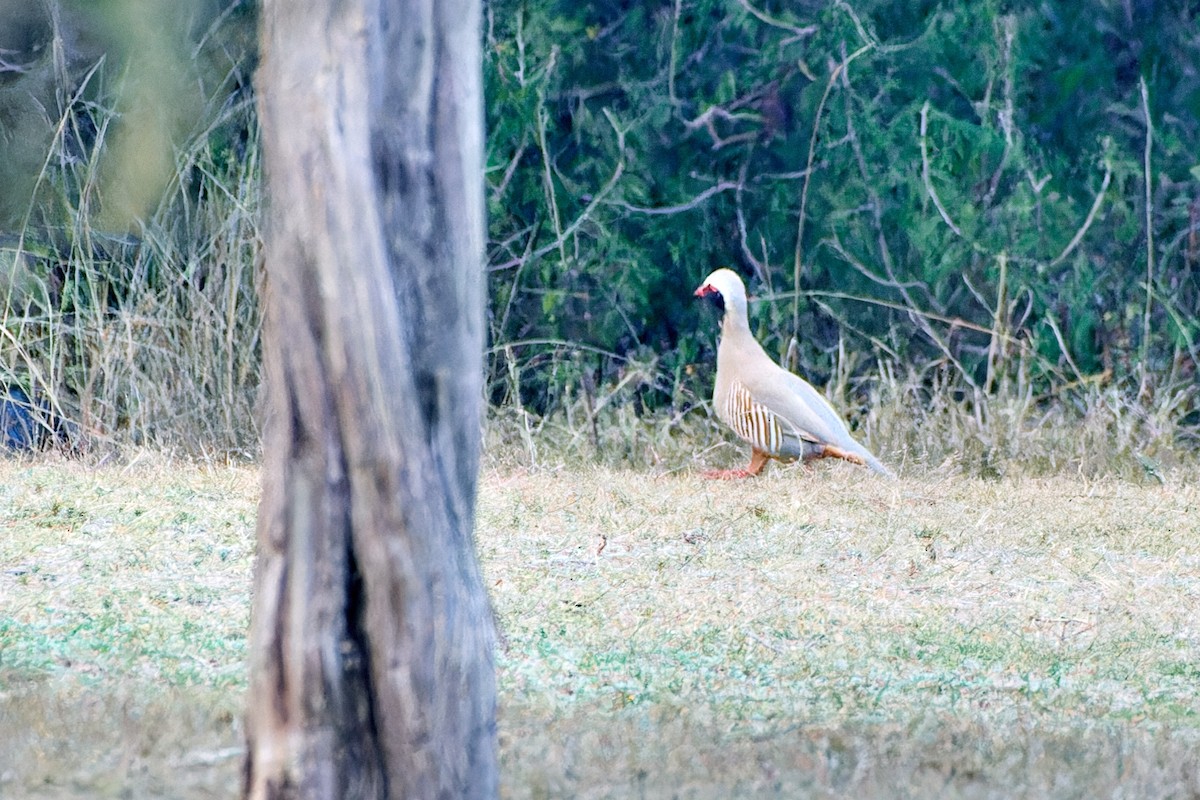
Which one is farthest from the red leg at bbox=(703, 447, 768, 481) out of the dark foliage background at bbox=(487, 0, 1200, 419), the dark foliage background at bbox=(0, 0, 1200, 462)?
the dark foliage background at bbox=(487, 0, 1200, 419)

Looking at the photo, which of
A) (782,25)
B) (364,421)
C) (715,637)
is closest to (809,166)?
(782,25)

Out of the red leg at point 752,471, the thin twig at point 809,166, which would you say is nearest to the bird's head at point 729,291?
the red leg at point 752,471

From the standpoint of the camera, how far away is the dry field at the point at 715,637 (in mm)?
3301

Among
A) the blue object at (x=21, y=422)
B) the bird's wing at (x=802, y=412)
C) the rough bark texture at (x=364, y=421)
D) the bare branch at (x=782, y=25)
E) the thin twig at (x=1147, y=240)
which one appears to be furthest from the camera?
the bare branch at (x=782, y=25)

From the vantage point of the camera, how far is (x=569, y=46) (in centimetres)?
999

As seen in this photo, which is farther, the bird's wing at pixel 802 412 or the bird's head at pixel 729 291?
the bird's head at pixel 729 291

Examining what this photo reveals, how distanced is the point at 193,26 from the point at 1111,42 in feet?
17.3

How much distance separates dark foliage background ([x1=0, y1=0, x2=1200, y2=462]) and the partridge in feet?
5.23

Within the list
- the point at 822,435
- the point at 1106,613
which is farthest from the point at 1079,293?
the point at 1106,613

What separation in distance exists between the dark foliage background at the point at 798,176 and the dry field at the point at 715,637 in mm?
2744

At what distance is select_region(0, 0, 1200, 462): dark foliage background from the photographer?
9.35 m

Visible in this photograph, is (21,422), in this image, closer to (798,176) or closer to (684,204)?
(684,204)

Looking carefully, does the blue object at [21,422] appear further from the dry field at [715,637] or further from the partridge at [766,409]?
the partridge at [766,409]

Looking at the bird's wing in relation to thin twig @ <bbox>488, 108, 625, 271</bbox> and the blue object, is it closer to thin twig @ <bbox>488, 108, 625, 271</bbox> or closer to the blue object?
thin twig @ <bbox>488, 108, 625, 271</bbox>
